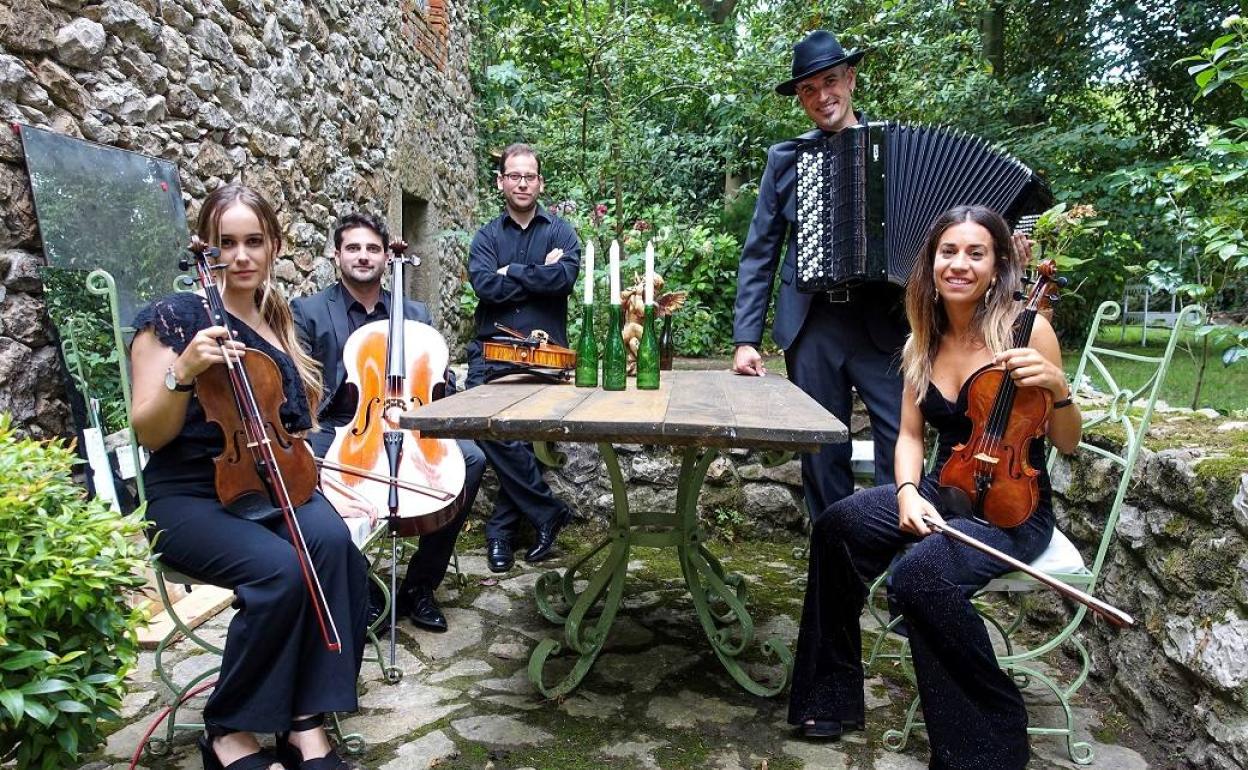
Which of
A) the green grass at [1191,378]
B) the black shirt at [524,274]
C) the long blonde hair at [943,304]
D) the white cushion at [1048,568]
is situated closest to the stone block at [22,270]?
the black shirt at [524,274]

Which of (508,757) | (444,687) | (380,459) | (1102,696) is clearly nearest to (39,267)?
(380,459)

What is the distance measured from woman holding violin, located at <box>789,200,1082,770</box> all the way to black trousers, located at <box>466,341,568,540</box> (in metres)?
1.68

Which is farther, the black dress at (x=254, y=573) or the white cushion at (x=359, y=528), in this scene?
the white cushion at (x=359, y=528)

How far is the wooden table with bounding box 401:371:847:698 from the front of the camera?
182 cm

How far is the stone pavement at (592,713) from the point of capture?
80.7 inches

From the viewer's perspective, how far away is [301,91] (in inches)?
171

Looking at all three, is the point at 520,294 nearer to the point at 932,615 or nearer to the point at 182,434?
the point at 182,434

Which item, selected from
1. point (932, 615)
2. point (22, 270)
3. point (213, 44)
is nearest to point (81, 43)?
point (22, 270)

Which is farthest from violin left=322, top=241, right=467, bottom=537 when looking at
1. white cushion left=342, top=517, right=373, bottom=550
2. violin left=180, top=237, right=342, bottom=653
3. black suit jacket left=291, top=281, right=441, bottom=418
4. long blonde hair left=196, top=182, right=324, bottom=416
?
violin left=180, top=237, right=342, bottom=653

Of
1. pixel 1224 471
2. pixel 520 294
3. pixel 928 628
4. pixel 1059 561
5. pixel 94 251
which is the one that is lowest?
pixel 928 628

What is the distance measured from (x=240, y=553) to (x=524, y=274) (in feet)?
6.11

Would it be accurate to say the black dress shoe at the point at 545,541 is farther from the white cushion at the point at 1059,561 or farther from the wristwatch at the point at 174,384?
the white cushion at the point at 1059,561

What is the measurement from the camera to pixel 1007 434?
1.94 m

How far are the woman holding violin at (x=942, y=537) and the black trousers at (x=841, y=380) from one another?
0.43 meters
